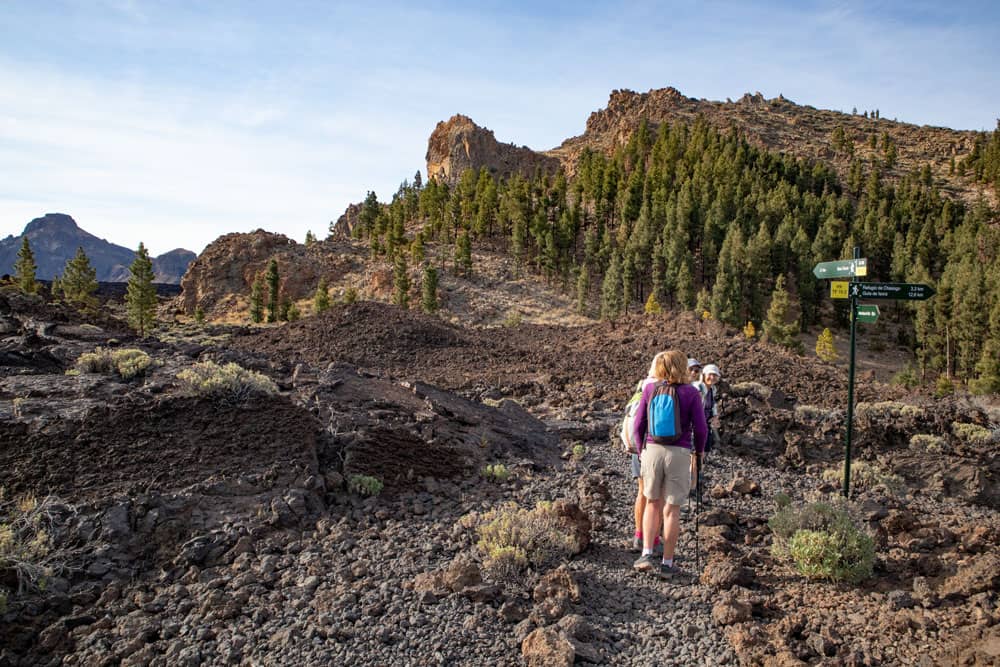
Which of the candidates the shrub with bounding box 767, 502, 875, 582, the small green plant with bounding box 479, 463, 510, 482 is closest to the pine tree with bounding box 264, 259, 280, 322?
the small green plant with bounding box 479, 463, 510, 482

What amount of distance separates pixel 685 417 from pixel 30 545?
5.98 m

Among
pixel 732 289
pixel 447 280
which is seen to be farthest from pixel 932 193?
pixel 447 280

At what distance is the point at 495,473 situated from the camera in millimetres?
8320

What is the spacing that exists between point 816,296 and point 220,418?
184ft

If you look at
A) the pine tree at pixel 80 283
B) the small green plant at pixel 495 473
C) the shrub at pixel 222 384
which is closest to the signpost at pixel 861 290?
the small green plant at pixel 495 473

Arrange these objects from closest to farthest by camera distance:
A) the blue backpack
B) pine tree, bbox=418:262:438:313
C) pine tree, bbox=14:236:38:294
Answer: the blue backpack → pine tree, bbox=14:236:38:294 → pine tree, bbox=418:262:438:313

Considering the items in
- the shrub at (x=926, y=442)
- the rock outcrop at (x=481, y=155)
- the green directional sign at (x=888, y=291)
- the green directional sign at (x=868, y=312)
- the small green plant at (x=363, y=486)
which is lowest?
the shrub at (x=926, y=442)

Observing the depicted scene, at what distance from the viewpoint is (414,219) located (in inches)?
3179

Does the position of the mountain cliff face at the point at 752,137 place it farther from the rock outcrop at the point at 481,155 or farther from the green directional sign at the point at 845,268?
the green directional sign at the point at 845,268

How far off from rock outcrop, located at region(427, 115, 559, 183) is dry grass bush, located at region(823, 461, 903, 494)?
131 meters

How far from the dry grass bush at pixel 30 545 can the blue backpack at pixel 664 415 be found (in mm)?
5343

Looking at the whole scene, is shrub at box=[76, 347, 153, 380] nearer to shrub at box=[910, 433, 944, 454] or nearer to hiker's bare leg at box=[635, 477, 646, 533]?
Answer: hiker's bare leg at box=[635, 477, 646, 533]

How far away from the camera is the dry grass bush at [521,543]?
5.32 m

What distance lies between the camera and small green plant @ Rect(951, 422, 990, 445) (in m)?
11.8
